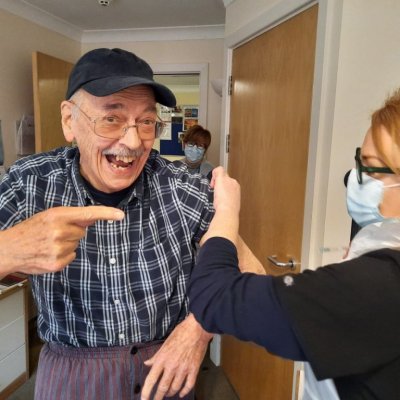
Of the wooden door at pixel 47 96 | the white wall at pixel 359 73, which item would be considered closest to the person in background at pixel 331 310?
the white wall at pixel 359 73

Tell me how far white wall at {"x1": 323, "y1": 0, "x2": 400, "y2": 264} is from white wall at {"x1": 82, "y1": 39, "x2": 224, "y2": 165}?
1.99m

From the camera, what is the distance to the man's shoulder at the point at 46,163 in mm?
891

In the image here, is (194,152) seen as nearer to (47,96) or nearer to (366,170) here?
(47,96)

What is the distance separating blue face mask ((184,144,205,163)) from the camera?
2.83m

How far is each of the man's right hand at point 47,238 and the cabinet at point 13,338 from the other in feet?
5.04

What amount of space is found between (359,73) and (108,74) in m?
0.96

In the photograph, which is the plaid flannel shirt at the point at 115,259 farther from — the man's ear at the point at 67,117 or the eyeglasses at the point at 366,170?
the eyeglasses at the point at 366,170

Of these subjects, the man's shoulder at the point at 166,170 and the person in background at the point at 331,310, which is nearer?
the person in background at the point at 331,310

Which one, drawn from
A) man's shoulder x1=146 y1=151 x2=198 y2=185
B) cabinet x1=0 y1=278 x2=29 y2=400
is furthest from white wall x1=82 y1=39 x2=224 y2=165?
man's shoulder x1=146 y1=151 x2=198 y2=185

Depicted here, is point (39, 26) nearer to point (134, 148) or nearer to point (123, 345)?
point (134, 148)

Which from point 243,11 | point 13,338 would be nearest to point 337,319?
point 243,11

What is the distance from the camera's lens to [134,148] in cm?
88

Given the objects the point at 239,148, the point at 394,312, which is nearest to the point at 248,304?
the point at 394,312

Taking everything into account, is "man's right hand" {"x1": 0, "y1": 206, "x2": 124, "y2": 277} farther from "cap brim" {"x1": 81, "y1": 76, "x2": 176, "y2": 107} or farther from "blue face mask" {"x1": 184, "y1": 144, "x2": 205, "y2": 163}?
"blue face mask" {"x1": 184, "y1": 144, "x2": 205, "y2": 163}
